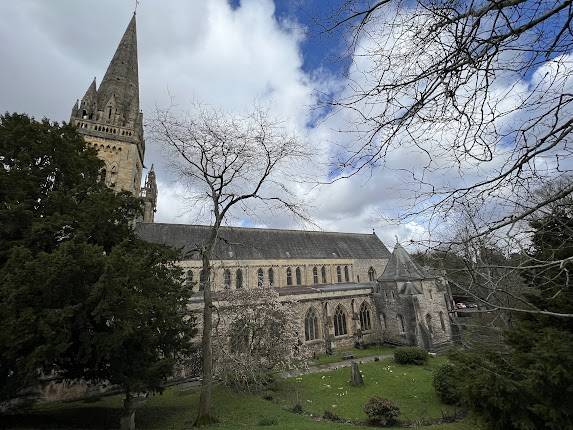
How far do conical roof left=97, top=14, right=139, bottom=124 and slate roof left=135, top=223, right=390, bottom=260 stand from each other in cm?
1206

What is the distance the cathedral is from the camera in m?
25.8

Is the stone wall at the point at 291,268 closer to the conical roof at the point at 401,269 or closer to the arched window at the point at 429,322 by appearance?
the conical roof at the point at 401,269

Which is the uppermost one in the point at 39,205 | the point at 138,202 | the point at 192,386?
the point at 138,202

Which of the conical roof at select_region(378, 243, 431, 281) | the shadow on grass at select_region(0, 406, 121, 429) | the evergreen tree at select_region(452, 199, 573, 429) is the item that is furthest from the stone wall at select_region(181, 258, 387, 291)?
the evergreen tree at select_region(452, 199, 573, 429)

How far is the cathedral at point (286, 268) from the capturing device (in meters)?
25.8

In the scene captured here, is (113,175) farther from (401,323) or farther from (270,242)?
(401,323)

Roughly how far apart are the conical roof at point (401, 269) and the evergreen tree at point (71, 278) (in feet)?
69.1

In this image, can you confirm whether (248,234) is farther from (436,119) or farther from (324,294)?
(436,119)

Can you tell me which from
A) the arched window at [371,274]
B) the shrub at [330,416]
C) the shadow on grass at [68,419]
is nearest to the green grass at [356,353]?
the shrub at [330,416]

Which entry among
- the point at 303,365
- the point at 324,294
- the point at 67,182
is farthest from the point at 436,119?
the point at 324,294

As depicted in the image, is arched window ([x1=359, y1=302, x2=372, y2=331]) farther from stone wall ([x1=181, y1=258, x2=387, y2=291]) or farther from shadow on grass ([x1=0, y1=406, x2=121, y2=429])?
shadow on grass ([x1=0, y1=406, x2=121, y2=429])

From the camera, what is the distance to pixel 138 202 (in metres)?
12.6

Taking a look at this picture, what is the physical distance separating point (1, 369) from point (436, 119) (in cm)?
1182

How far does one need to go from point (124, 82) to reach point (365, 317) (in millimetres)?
33934
